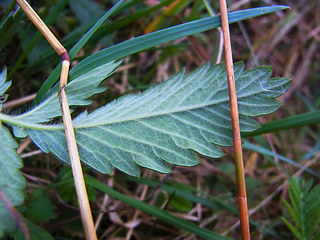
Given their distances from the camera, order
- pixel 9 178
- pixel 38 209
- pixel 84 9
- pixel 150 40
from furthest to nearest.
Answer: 1. pixel 84 9
2. pixel 38 209
3. pixel 150 40
4. pixel 9 178

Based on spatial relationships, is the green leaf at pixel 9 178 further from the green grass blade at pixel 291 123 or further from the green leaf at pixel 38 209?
the green grass blade at pixel 291 123

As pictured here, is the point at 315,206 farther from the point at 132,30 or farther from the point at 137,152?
the point at 132,30

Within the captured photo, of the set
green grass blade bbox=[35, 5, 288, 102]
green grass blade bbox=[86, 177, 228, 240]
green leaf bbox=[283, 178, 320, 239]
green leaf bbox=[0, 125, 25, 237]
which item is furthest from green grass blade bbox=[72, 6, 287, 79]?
green leaf bbox=[283, 178, 320, 239]

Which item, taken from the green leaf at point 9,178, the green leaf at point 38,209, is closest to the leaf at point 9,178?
the green leaf at point 9,178

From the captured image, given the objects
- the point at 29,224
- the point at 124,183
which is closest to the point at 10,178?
the point at 29,224

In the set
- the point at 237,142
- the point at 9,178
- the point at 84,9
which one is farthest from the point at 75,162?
the point at 84,9

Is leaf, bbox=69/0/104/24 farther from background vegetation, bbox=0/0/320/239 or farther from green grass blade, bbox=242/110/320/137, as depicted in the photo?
green grass blade, bbox=242/110/320/137

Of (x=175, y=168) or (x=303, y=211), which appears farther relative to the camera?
(x=175, y=168)

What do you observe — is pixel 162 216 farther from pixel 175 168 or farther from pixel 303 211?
pixel 303 211
